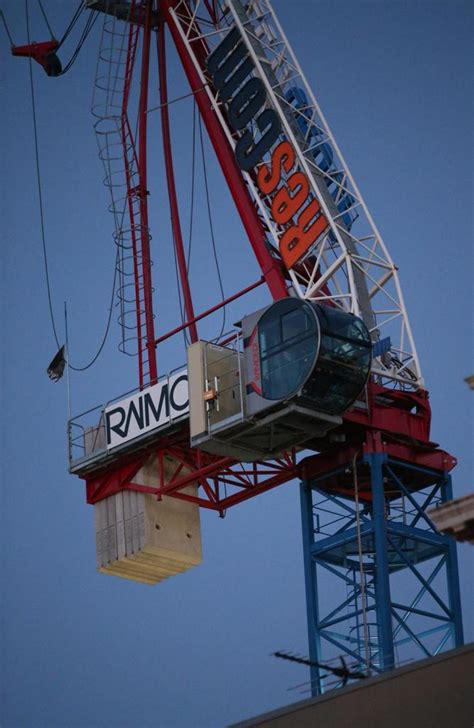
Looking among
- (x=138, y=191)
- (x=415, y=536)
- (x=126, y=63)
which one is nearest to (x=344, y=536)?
(x=415, y=536)

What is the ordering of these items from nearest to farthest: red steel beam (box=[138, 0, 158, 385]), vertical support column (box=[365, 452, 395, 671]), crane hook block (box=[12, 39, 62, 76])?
vertical support column (box=[365, 452, 395, 671]) → red steel beam (box=[138, 0, 158, 385]) → crane hook block (box=[12, 39, 62, 76])

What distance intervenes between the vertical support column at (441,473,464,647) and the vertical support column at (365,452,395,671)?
9.54 ft

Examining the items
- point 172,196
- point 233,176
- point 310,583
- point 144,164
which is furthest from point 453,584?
point 144,164

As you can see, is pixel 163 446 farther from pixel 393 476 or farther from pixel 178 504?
pixel 393 476

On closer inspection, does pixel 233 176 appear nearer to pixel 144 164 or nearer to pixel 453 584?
pixel 144 164

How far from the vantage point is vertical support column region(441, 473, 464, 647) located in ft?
197

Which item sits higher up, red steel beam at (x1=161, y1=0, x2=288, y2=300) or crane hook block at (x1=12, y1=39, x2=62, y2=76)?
crane hook block at (x1=12, y1=39, x2=62, y2=76)

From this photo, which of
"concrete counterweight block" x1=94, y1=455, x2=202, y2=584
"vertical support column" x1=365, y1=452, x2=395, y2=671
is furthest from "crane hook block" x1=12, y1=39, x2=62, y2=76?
"vertical support column" x1=365, y1=452, x2=395, y2=671

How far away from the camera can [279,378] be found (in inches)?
2201

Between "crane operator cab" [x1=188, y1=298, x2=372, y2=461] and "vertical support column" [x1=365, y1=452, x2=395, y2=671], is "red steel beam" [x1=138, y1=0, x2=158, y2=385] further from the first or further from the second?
"vertical support column" [x1=365, y1=452, x2=395, y2=671]

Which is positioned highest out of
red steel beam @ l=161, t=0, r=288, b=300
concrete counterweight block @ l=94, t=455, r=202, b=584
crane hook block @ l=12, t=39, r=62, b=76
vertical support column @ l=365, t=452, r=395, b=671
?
crane hook block @ l=12, t=39, r=62, b=76

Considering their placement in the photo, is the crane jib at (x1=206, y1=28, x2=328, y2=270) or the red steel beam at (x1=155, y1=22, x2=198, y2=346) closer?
the crane jib at (x1=206, y1=28, x2=328, y2=270)

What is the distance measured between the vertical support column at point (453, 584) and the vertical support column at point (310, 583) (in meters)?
4.07

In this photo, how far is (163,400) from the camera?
61688mm
